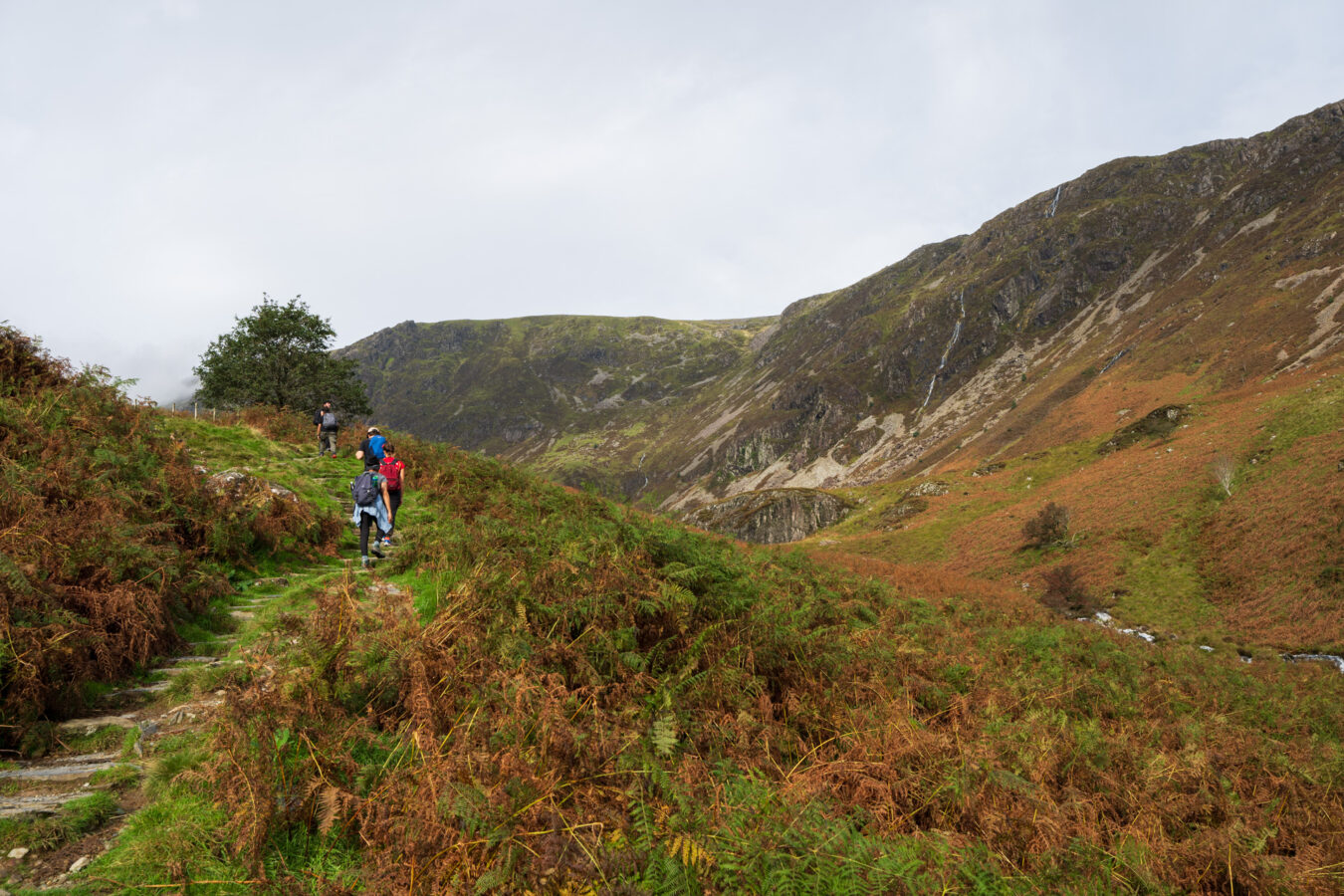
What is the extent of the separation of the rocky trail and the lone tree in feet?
121

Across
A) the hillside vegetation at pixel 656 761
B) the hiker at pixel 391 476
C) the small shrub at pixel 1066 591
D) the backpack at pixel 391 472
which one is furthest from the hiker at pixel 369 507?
the small shrub at pixel 1066 591

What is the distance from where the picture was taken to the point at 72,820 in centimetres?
366

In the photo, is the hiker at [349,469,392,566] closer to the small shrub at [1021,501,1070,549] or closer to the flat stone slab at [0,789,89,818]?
the flat stone slab at [0,789,89,818]

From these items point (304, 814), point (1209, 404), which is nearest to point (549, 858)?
point (304, 814)

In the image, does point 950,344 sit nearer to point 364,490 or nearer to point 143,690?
point 364,490

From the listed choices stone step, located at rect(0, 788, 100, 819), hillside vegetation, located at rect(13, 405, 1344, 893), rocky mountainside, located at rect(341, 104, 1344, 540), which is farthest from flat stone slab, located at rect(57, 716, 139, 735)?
rocky mountainside, located at rect(341, 104, 1344, 540)

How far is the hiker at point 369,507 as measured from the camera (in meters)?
10.3

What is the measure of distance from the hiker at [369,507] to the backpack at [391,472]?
273mm

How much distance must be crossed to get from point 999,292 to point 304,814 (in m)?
150

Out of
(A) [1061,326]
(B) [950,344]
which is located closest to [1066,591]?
→ (A) [1061,326]

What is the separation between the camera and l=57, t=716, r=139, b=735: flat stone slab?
477 centimetres

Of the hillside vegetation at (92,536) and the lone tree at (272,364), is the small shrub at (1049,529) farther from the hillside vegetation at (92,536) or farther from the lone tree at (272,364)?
the lone tree at (272,364)

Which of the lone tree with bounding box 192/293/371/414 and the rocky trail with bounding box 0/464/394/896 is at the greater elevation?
the lone tree with bounding box 192/293/371/414

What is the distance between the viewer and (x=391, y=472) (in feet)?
37.5
